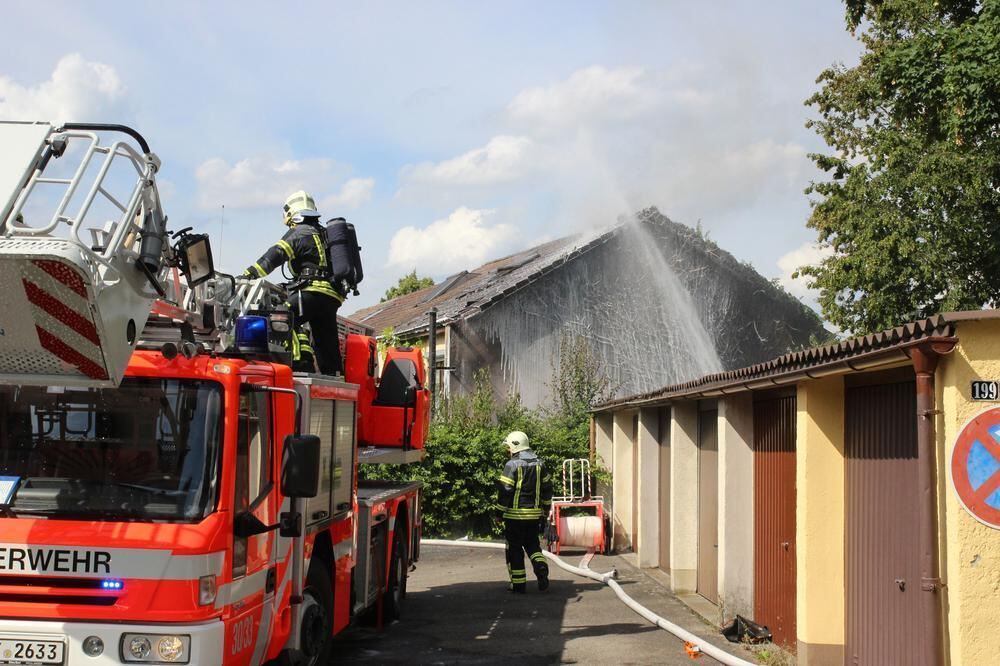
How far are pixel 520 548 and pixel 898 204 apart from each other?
12368 millimetres

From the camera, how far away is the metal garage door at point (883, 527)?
713 cm

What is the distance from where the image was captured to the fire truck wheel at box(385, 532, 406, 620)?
10996 millimetres

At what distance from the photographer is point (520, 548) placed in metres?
13.4

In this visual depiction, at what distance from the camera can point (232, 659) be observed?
234 inches

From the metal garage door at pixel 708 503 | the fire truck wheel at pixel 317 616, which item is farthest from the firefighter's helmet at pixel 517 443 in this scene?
the fire truck wheel at pixel 317 616

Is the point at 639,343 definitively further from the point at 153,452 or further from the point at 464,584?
the point at 153,452

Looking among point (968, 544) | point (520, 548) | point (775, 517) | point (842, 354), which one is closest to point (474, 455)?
point (520, 548)

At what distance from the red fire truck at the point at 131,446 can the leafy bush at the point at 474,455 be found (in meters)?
12.6

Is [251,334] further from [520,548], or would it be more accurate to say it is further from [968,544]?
[520,548]

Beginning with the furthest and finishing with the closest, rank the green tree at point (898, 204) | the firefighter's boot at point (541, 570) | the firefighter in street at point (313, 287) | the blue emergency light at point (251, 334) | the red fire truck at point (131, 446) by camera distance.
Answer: the green tree at point (898, 204), the firefighter's boot at point (541, 570), the firefighter in street at point (313, 287), the blue emergency light at point (251, 334), the red fire truck at point (131, 446)

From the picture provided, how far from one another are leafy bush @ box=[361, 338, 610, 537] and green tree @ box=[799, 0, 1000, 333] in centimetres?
638

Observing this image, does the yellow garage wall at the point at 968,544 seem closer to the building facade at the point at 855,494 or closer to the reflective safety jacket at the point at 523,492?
the building facade at the point at 855,494

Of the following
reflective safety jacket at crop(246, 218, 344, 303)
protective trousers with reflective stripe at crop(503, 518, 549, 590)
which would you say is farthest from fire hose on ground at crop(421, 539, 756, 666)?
reflective safety jacket at crop(246, 218, 344, 303)

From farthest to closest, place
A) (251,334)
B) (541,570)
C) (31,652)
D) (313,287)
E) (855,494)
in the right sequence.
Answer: (541,570) → (313,287) → (855,494) → (251,334) → (31,652)
